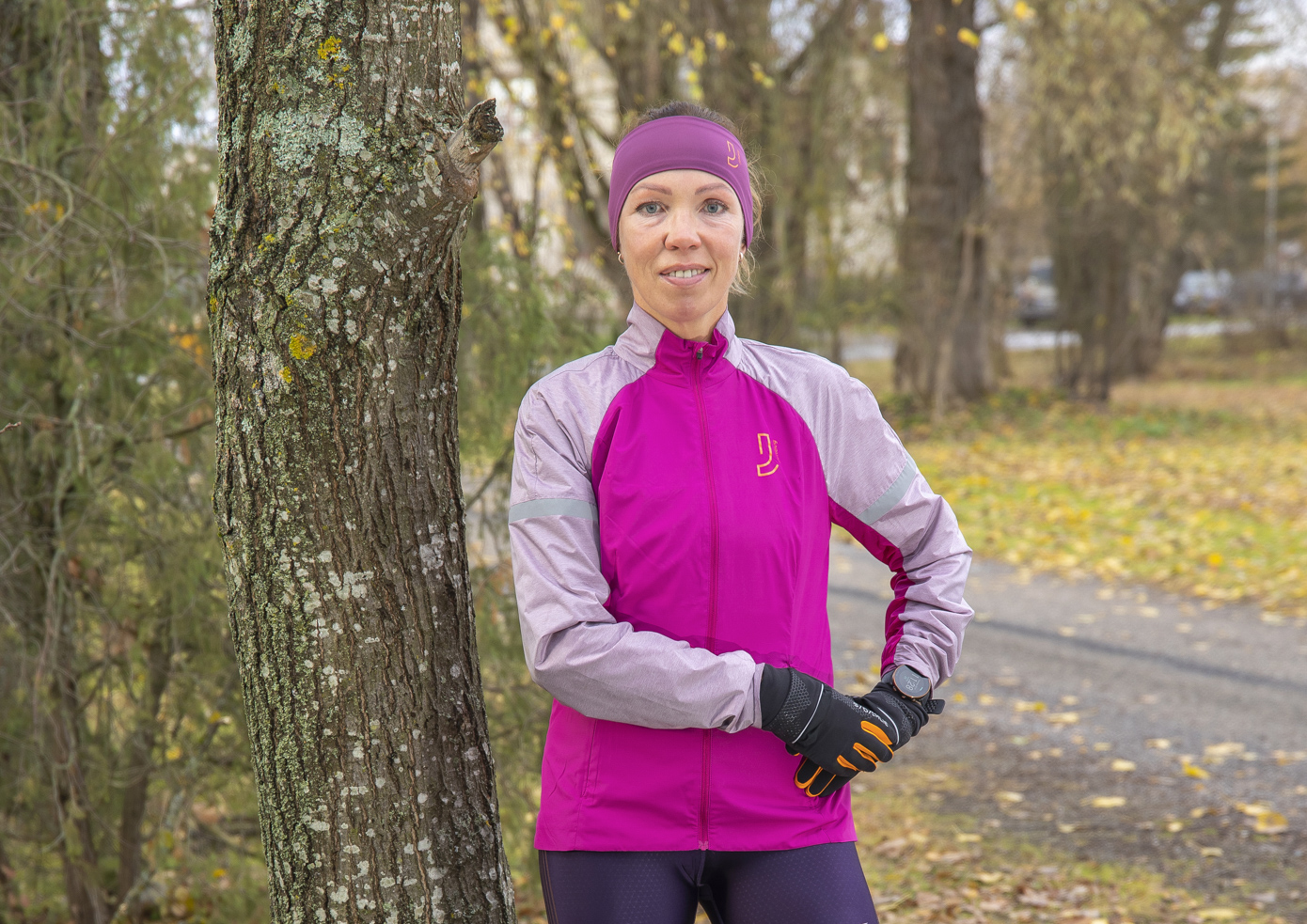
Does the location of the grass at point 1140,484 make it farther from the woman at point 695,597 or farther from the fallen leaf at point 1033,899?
the woman at point 695,597

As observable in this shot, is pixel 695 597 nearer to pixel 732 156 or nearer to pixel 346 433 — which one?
pixel 346 433

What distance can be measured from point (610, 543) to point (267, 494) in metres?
0.60

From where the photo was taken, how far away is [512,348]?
13.0ft

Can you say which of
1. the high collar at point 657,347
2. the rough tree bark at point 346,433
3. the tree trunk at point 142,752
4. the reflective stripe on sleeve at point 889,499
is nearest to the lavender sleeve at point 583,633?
the high collar at point 657,347

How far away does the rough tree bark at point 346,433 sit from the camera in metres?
1.88

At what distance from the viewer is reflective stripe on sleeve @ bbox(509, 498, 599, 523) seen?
1788 millimetres

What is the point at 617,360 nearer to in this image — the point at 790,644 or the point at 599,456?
the point at 599,456

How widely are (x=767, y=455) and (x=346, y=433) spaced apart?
2.30 feet

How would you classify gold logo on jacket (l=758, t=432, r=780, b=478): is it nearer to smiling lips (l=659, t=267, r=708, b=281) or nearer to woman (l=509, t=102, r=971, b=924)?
woman (l=509, t=102, r=971, b=924)

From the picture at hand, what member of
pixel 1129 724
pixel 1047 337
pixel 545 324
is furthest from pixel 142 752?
pixel 1047 337

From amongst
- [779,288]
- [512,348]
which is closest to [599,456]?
[512,348]

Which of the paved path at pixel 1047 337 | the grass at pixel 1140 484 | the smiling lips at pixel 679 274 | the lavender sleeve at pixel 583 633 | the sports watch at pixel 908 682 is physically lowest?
the grass at pixel 1140 484

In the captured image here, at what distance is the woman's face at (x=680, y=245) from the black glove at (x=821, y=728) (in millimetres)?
610

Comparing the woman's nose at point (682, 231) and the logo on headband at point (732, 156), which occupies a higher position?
the logo on headband at point (732, 156)
